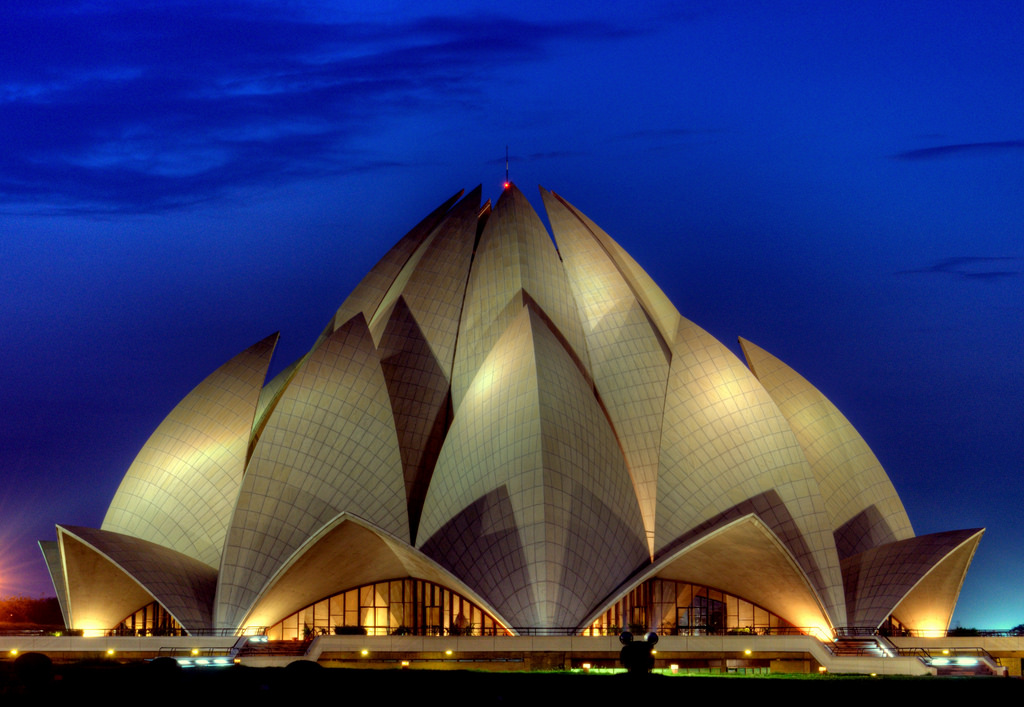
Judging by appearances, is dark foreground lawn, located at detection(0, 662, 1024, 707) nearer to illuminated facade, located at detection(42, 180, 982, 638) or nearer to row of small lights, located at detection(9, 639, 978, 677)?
row of small lights, located at detection(9, 639, 978, 677)

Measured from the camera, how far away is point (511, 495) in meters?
40.4

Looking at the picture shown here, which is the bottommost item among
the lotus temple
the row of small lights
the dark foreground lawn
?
the row of small lights

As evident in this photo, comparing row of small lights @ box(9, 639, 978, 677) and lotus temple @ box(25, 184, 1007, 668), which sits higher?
lotus temple @ box(25, 184, 1007, 668)

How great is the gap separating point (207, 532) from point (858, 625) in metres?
25.3

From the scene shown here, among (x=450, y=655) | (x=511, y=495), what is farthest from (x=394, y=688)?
(x=511, y=495)

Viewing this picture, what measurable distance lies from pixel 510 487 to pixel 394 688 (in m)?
23.5

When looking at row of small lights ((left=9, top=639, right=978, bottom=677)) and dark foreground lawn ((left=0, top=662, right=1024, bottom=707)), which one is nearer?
dark foreground lawn ((left=0, top=662, right=1024, bottom=707))

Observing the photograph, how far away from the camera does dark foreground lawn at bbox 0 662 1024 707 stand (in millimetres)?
16188

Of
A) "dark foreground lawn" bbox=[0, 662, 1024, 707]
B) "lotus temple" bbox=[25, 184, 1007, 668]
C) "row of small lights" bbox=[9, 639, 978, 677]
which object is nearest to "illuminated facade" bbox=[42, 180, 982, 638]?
"lotus temple" bbox=[25, 184, 1007, 668]

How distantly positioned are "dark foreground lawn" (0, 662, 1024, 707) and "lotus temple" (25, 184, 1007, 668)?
1824 cm

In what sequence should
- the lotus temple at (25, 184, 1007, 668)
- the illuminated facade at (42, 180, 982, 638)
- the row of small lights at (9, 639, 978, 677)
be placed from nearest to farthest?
the row of small lights at (9, 639, 978, 677) < the lotus temple at (25, 184, 1007, 668) < the illuminated facade at (42, 180, 982, 638)

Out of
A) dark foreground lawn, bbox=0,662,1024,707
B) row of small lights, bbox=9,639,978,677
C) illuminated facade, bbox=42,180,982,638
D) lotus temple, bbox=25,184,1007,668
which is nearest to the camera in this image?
dark foreground lawn, bbox=0,662,1024,707

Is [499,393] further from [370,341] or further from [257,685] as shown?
[257,685]

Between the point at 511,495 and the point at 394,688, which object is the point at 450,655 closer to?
the point at 511,495
